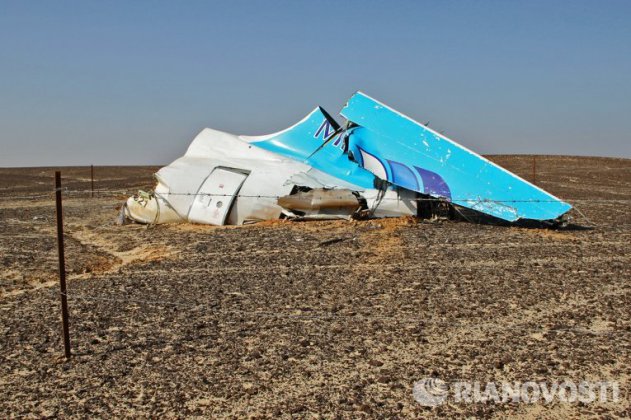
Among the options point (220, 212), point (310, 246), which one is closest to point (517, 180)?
point (310, 246)

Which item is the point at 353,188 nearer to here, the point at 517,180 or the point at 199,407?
the point at 517,180

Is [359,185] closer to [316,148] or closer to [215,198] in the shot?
[316,148]

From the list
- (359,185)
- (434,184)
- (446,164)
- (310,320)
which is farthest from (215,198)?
(310,320)

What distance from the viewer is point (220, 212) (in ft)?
44.7

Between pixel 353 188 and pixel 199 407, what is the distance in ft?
31.2

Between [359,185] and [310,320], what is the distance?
24.5 ft

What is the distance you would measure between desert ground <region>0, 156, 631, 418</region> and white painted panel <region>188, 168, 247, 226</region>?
4.47 feet

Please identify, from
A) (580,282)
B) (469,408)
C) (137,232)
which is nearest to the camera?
(469,408)

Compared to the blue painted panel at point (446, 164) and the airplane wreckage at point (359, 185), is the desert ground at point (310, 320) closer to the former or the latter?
the blue painted panel at point (446, 164)

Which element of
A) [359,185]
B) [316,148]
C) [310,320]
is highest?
[316,148]

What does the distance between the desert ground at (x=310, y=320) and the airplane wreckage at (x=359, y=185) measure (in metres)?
0.90

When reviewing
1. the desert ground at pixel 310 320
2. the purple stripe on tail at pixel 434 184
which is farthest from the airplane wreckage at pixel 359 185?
the desert ground at pixel 310 320

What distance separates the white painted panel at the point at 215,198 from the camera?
44.7 feet

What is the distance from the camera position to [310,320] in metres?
6.75
